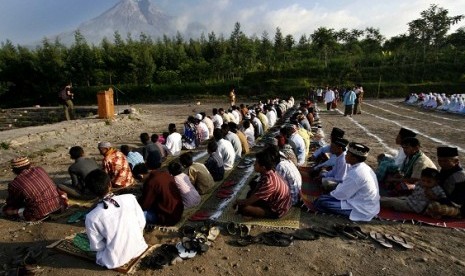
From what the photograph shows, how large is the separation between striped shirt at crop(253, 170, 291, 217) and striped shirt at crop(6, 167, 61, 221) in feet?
12.0

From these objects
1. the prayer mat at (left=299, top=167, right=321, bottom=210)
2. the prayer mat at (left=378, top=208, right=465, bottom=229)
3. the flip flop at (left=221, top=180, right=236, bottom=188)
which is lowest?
the flip flop at (left=221, top=180, right=236, bottom=188)

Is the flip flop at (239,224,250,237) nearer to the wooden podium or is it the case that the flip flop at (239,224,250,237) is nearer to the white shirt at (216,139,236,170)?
the white shirt at (216,139,236,170)

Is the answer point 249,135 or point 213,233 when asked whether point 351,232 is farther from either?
point 249,135

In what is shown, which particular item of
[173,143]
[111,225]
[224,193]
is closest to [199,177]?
[224,193]

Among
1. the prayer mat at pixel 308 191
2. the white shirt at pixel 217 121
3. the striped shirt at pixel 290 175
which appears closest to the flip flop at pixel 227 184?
the prayer mat at pixel 308 191

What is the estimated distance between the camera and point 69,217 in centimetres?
602

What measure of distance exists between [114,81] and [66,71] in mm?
5667

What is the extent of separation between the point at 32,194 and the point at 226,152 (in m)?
4.21

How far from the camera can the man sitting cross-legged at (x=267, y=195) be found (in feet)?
17.9

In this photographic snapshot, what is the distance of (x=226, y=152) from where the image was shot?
8305 mm

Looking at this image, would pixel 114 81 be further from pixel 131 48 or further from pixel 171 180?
pixel 171 180

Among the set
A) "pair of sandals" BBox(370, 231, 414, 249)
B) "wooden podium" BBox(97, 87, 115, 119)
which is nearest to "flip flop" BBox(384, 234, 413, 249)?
"pair of sandals" BBox(370, 231, 414, 249)

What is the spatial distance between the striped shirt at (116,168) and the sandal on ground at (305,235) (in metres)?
3.95

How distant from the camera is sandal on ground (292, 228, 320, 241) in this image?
5145 millimetres
